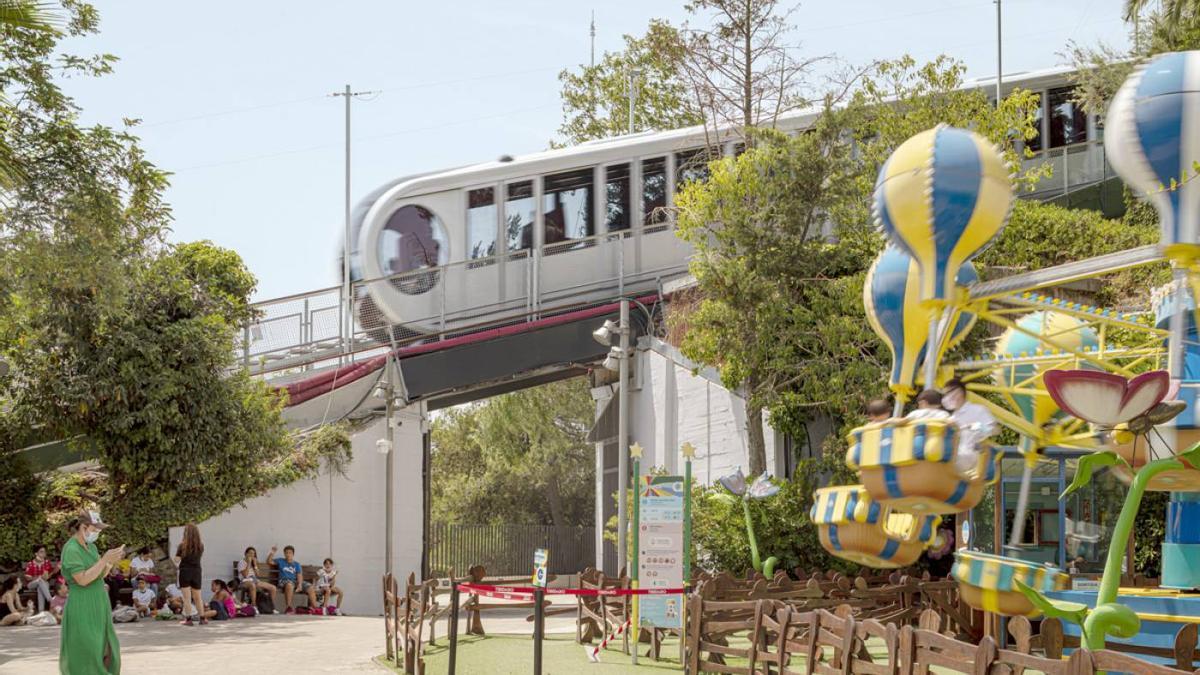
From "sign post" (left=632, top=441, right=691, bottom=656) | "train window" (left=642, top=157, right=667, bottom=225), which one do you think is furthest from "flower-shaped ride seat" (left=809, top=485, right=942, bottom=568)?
"train window" (left=642, top=157, right=667, bottom=225)

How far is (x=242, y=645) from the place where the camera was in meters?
19.4

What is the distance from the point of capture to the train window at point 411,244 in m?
29.2

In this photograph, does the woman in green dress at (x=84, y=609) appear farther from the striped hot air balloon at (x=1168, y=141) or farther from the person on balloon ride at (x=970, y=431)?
the striped hot air balloon at (x=1168, y=141)

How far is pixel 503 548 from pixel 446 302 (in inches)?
395

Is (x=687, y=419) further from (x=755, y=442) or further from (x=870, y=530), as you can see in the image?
(x=870, y=530)

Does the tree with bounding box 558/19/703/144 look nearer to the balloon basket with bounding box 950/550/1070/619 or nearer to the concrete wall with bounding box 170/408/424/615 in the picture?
the concrete wall with bounding box 170/408/424/615

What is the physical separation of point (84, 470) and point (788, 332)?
43.5 ft

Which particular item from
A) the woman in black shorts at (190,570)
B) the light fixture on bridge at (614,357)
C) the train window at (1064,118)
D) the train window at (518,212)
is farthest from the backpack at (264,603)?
the train window at (1064,118)

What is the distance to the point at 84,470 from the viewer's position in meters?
27.3

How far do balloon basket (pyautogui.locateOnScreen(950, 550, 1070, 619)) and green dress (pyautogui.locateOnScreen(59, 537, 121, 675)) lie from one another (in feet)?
23.0

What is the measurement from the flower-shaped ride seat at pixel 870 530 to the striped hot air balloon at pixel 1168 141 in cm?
256

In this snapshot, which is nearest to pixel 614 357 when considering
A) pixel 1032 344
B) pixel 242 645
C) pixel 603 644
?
pixel 603 644

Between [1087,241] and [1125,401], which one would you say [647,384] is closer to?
[1087,241]

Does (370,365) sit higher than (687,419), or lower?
higher
